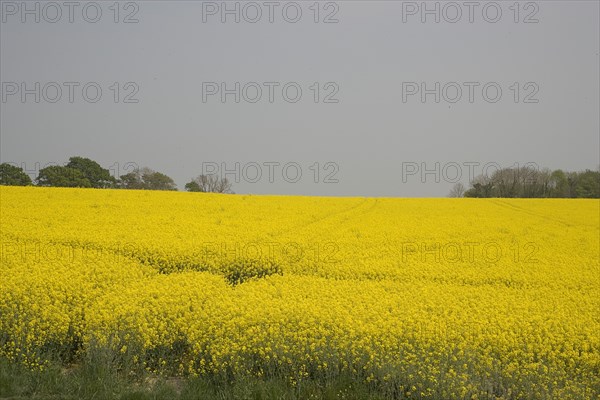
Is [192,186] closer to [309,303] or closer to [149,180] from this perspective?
[149,180]

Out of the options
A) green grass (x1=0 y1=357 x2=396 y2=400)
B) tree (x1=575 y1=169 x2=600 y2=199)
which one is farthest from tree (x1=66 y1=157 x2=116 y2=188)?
tree (x1=575 y1=169 x2=600 y2=199)

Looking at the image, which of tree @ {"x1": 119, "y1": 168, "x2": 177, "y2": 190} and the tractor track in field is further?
tree @ {"x1": 119, "y1": 168, "x2": 177, "y2": 190}

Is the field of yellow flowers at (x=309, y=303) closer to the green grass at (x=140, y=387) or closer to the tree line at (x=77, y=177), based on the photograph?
the green grass at (x=140, y=387)

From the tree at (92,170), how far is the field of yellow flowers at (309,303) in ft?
95.9

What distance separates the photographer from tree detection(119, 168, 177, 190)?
177 feet

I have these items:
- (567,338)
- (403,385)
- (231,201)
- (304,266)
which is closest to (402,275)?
(304,266)

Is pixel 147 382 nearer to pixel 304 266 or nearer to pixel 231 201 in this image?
pixel 304 266

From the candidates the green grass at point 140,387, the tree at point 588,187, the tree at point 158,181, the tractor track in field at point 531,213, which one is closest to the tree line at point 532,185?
the tree at point 588,187

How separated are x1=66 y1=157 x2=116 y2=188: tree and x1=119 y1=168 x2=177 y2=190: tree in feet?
25.1

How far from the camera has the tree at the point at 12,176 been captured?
38.7 meters

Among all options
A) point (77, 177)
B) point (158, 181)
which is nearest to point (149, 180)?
point (158, 181)

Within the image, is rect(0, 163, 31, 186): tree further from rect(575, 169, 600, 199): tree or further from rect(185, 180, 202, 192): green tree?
rect(575, 169, 600, 199): tree

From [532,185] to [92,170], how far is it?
41.8m

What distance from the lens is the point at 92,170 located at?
44.2 m
